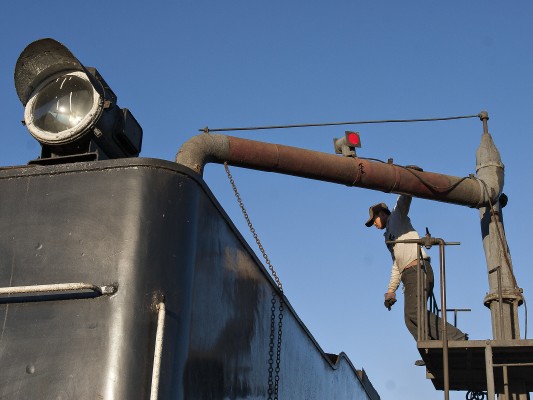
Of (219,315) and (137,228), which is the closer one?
(137,228)

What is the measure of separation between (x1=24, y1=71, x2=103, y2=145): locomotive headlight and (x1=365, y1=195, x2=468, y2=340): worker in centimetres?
388

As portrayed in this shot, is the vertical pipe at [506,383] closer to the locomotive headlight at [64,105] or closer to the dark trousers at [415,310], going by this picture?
the dark trousers at [415,310]

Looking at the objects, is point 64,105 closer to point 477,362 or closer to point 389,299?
point 389,299

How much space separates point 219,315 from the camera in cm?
362

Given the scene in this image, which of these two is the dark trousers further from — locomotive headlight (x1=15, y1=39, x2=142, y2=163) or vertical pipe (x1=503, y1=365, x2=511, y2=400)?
locomotive headlight (x1=15, y1=39, x2=142, y2=163)

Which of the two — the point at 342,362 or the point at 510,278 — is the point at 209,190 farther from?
the point at 510,278

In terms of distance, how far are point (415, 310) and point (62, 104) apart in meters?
4.40

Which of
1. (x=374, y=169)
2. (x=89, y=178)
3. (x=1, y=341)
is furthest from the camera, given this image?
(x=374, y=169)

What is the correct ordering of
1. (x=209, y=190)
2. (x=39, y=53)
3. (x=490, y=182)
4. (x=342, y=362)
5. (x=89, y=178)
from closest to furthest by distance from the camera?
(x=89, y=178) → (x=209, y=190) → (x=39, y=53) → (x=342, y=362) → (x=490, y=182)

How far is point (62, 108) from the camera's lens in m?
3.77

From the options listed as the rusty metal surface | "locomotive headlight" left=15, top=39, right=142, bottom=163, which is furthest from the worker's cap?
"locomotive headlight" left=15, top=39, right=142, bottom=163

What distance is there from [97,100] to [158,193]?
0.73 meters

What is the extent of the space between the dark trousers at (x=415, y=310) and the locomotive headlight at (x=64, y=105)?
389 centimetres

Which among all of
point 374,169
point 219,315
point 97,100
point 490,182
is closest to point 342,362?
point 374,169
